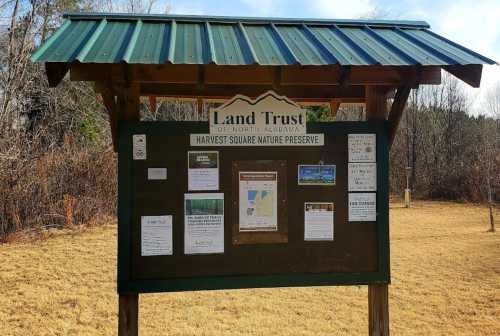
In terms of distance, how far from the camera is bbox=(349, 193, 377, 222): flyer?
11.0 feet

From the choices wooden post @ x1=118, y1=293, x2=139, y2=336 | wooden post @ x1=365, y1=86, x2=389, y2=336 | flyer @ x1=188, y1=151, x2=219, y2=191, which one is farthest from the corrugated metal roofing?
wooden post @ x1=118, y1=293, x2=139, y2=336

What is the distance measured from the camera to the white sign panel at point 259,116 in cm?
321

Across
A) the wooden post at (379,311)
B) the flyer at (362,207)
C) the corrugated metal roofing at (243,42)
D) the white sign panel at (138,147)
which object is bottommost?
the wooden post at (379,311)

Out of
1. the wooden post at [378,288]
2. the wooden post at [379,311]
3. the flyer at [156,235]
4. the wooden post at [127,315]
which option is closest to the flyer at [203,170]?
the flyer at [156,235]

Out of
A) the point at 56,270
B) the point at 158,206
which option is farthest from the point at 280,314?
the point at 56,270

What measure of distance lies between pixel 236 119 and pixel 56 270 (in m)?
6.69

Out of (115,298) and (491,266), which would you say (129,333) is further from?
(491,266)

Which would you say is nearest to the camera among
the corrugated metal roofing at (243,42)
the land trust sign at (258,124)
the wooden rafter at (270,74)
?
the corrugated metal roofing at (243,42)

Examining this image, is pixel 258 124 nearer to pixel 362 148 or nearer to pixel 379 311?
pixel 362 148

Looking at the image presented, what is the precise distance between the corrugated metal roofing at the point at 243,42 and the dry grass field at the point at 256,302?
3.53m

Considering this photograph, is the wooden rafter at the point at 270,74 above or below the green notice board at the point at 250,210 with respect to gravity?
above

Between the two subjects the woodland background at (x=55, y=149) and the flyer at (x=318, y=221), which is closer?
the flyer at (x=318, y=221)

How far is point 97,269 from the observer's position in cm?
823

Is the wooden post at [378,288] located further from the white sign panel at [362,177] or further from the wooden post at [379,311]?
the white sign panel at [362,177]
